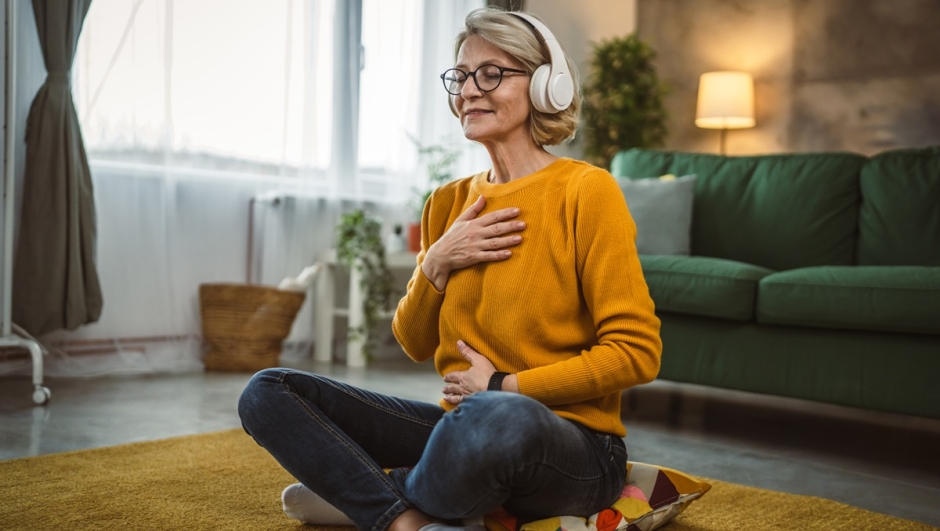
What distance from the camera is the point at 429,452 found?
1141 millimetres

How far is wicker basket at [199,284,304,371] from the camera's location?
346cm

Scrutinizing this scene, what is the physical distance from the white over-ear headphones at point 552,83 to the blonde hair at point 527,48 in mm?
14

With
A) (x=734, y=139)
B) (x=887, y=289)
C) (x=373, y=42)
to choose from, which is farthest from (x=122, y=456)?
(x=734, y=139)

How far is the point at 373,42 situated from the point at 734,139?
218 cm

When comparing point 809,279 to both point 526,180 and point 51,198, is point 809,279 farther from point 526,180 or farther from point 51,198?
point 51,198

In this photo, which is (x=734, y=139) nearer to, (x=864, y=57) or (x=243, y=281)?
(x=864, y=57)

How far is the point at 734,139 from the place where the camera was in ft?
16.2

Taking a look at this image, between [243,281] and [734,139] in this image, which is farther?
[734,139]

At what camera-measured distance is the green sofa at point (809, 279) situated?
7.30 ft

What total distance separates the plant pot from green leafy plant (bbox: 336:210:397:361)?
23 centimetres

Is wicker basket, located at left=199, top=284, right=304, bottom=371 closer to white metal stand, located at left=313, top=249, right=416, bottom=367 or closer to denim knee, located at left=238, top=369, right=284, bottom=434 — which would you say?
white metal stand, located at left=313, top=249, right=416, bottom=367

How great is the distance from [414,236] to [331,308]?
20.8 inches

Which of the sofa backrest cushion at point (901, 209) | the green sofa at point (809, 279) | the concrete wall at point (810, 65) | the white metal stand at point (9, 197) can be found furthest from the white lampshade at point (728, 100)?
the white metal stand at point (9, 197)

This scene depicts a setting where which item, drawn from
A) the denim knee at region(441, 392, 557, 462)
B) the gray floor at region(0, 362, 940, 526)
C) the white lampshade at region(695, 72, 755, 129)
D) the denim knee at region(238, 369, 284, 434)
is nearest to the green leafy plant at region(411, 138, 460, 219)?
the gray floor at region(0, 362, 940, 526)
